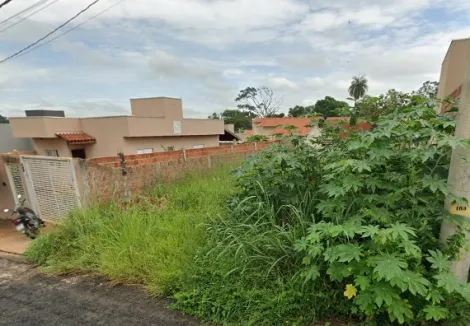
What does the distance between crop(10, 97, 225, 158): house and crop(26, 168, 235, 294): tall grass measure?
9.23m

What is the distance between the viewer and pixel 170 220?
3.31 meters

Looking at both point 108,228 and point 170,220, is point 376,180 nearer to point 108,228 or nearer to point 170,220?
point 170,220

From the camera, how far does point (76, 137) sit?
A: 1353 cm

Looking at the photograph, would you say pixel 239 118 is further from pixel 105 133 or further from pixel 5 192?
pixel 5 192

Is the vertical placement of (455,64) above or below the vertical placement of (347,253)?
above

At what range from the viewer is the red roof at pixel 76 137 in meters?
13.1

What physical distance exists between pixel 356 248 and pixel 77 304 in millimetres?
2552

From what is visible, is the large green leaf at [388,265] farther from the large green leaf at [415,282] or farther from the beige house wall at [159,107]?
the beige house wall at [159,107]

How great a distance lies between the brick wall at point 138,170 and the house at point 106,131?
7.30m

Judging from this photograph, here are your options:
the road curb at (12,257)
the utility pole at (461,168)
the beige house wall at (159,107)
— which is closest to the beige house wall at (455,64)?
the utility pole at (461,168)

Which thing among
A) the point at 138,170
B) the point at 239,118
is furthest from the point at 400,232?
the point at 239,118

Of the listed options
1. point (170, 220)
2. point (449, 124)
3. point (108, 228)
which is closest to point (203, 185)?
point (170, 220)

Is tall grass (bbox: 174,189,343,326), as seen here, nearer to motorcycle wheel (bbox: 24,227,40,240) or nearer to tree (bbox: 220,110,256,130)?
motorcycle wheel (bbox: 24,227,40,240)

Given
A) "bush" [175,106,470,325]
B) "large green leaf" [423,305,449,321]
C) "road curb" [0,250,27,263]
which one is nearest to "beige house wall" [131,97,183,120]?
"road curb" [0,250,27,263]
